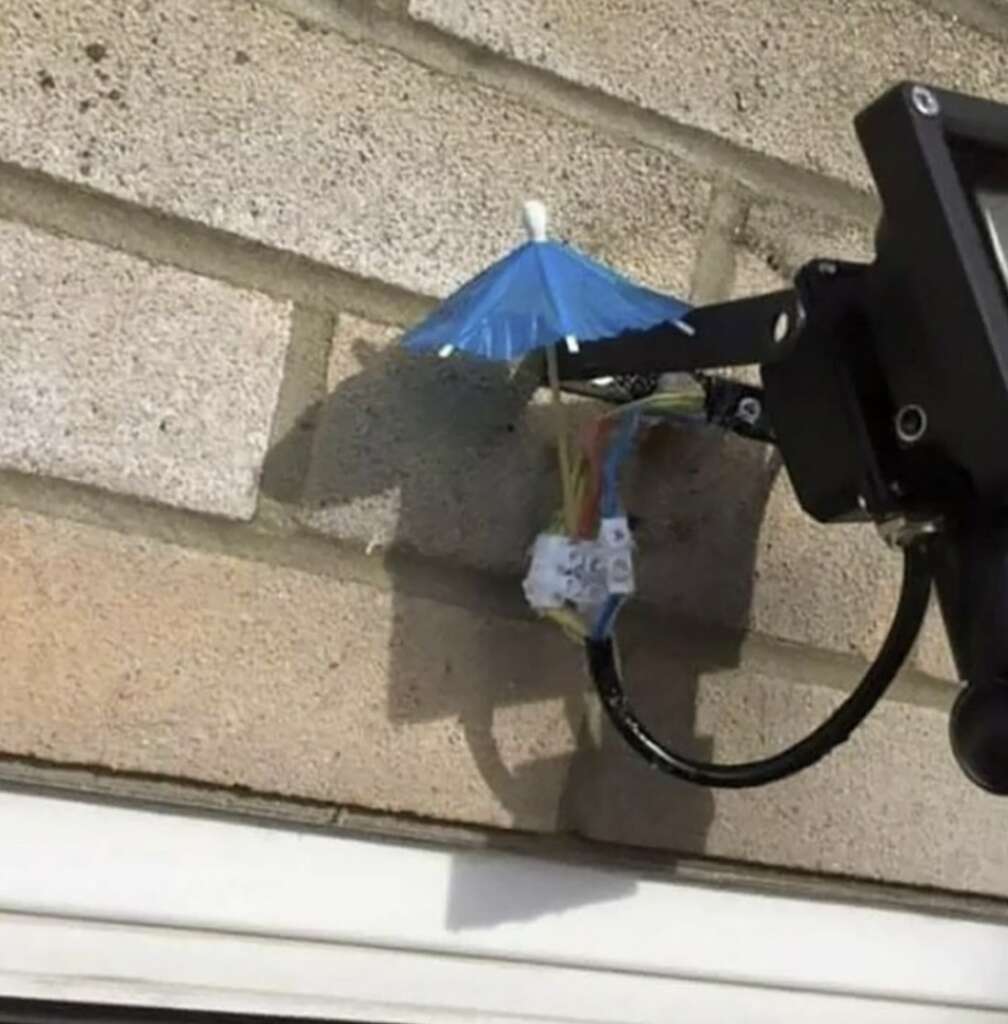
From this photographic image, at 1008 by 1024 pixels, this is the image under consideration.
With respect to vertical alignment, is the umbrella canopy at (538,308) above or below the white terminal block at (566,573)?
above

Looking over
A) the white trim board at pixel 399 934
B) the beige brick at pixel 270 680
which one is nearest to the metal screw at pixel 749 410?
the beige brick at pixel 270 680

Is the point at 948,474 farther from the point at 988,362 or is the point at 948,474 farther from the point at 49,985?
the point at 49,985

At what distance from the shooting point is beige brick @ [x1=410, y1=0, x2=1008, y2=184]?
43.8 inches

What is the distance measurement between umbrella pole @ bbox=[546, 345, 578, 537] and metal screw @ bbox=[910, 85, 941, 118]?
26cm

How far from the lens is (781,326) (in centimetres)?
93

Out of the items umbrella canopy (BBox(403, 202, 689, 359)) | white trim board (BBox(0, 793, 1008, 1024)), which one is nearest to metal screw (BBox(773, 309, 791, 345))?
umbrella canopy (BBox(403, 202, 689, 359))

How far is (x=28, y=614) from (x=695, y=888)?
1.47ft

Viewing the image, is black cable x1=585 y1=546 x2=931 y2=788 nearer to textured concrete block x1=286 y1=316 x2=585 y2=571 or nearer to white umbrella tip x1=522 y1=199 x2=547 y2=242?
textured concrete block x1=286 y1=316 x2=585 y2=571

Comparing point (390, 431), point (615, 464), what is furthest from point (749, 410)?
point (390, 431)

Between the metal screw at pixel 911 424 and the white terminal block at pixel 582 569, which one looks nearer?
the metal screw at pixel 911 424

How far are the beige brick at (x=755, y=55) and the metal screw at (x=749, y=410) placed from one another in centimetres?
20

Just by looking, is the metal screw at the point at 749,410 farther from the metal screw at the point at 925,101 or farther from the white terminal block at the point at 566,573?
the metal screw at the point at 925,101

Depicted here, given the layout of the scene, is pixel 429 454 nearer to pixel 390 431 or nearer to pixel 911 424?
pixel 390 431

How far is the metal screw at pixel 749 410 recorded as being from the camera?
41.9 inches
